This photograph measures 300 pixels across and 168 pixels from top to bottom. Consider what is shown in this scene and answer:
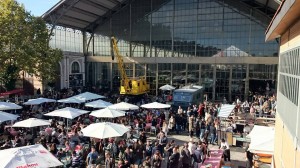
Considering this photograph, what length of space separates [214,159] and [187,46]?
23.3 meters

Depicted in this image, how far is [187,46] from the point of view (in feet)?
112

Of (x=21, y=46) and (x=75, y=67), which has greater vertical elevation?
(x=21, y=46)

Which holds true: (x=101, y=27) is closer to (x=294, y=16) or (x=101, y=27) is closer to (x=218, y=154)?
(x=218, y=154)

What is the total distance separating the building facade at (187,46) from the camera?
102 ft

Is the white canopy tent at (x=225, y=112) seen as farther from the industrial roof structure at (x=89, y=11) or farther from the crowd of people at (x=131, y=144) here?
the industrial roof structure at (x=89, y=11)

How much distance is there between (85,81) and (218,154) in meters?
29.4

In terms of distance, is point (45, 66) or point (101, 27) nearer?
point (45, 66)

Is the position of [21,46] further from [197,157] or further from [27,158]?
[197,157]

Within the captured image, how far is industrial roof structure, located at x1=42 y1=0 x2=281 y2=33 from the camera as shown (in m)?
30.9

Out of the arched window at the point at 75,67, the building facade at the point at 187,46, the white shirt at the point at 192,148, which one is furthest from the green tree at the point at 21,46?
the white shirt at the point at 192,148

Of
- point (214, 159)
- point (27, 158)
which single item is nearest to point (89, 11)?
point (214, 159)

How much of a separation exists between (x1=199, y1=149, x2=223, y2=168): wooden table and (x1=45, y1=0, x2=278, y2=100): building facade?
20.1 metres

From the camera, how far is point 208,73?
33.1 m

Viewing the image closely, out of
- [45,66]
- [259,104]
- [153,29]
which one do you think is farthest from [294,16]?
[153,29]
